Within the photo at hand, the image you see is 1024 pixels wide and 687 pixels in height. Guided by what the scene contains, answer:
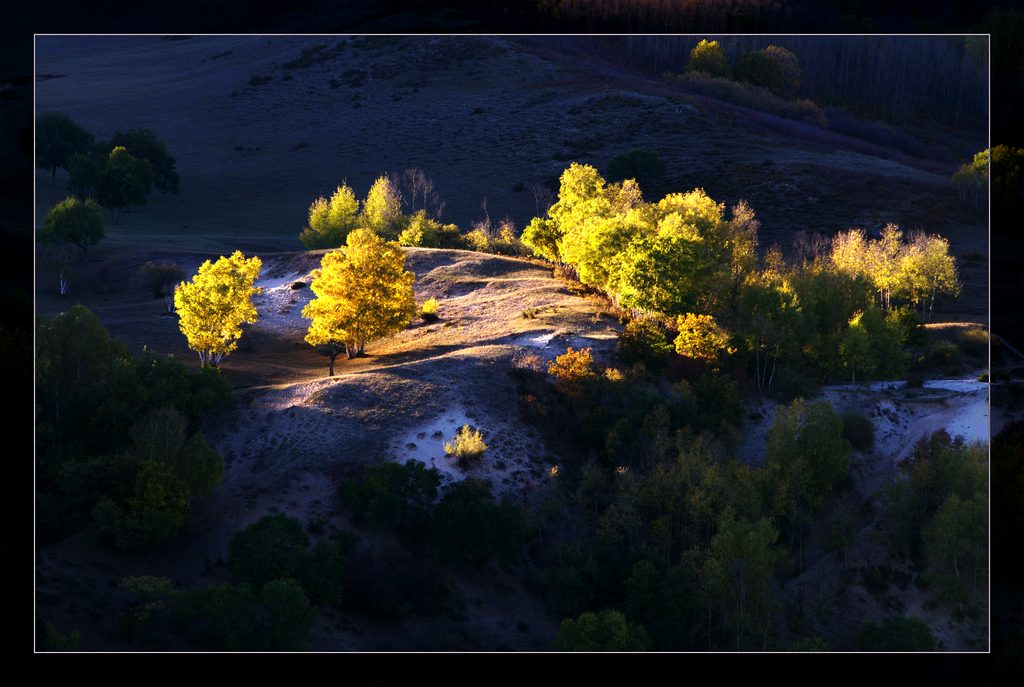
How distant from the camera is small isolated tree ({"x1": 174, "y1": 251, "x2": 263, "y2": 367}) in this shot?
64.6 metres

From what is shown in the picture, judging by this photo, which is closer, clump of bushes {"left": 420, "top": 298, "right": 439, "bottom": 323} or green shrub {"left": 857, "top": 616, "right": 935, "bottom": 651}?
green shrub {"left": 857, "top": 616, "right": 935, "bottom": 651}

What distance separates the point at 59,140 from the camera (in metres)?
108

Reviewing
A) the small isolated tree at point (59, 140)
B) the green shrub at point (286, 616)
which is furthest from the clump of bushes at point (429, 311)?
the small isolated tree at point (59, 140)

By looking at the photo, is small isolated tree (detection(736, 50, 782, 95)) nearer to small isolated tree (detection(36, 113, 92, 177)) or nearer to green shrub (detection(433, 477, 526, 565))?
small isolated tree (detection(36, 113, 92, 177))

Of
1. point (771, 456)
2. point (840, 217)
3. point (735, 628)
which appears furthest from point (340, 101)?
point (735, 628)

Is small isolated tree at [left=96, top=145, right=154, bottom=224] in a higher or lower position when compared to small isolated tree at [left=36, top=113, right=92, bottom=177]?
lower

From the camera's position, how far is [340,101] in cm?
11594

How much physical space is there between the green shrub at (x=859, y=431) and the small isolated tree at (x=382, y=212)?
42.9m

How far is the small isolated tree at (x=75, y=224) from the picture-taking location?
8744 cm

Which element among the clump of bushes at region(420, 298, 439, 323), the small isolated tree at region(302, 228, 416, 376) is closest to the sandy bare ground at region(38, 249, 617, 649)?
the clump of bushes at region(420, 298, 439, 323)

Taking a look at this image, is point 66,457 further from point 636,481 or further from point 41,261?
point 41,261

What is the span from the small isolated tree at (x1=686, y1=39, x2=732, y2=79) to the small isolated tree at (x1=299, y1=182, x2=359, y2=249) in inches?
1090

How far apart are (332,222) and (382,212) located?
Result: 143 inches

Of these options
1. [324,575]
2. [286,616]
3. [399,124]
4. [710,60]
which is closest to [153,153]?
[399,124]
